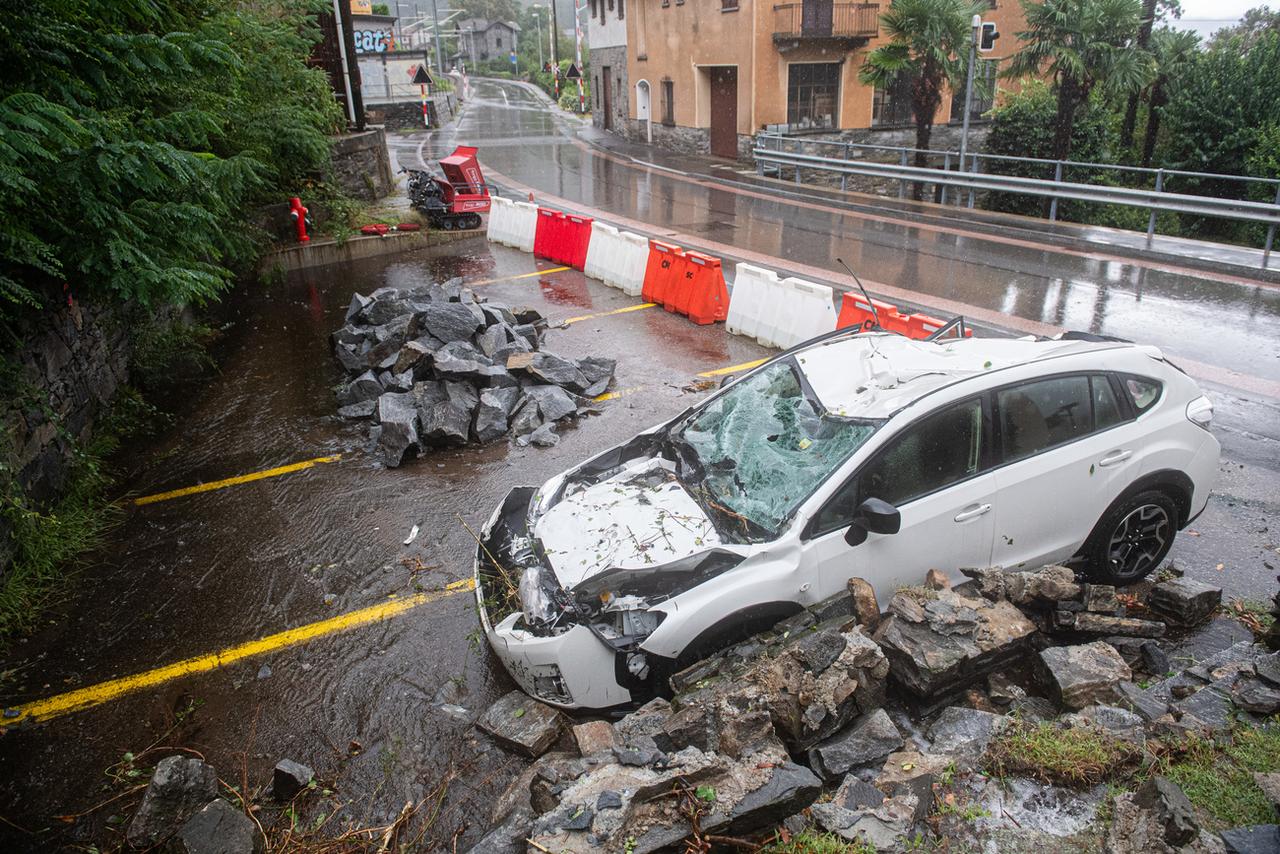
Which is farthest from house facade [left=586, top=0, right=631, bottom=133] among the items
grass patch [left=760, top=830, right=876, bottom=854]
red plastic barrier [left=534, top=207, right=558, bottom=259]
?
grass patch [left=760, top=830, right=876, bottom=854]

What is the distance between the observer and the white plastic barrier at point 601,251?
44.9ft

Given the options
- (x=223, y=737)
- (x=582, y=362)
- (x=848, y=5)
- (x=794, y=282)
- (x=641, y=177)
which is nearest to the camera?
(x=223, y=737)

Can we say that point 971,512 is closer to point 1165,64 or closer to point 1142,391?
point 1142,391

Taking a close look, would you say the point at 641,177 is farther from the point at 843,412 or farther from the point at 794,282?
the point at 843,412

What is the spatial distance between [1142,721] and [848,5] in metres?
31.1

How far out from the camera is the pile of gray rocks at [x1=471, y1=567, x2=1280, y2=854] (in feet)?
10.9

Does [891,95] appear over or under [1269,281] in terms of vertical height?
over

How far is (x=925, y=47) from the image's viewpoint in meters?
22.1

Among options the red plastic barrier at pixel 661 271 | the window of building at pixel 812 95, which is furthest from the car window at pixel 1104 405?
the window of building at pixel 812 95

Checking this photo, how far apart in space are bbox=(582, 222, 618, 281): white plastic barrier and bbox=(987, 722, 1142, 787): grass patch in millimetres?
10811

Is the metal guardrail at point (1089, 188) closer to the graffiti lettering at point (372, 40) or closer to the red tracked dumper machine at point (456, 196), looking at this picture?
the red tracked dumper machine at point (456, 196)

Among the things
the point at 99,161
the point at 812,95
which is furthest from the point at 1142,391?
the point at 812,95

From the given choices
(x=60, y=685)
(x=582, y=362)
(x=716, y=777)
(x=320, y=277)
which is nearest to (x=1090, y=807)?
(x=716, y=777)

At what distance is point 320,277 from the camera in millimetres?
15406
